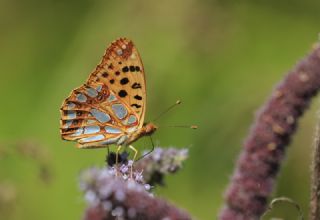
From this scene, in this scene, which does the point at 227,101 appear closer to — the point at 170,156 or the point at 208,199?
the point at 208,199

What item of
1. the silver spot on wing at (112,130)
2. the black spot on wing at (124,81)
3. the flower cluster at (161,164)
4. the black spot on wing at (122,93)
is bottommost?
the flower cluster at (161,164)

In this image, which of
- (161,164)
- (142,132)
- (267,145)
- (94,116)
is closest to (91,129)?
(94,116)

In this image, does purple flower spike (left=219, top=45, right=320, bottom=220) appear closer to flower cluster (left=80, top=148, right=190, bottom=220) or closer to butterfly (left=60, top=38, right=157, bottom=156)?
flower cluster (left=80, top=148, right=190, bottom=220)

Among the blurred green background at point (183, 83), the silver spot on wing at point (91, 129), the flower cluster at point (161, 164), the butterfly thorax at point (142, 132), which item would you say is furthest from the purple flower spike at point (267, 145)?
the blurred green background at point (183, 83)

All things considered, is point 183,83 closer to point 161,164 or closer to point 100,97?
point 100,97

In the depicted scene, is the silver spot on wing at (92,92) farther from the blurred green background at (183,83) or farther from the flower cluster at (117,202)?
the blurred green background at (183,83)

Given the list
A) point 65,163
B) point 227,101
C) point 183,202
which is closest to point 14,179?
point 65,163
